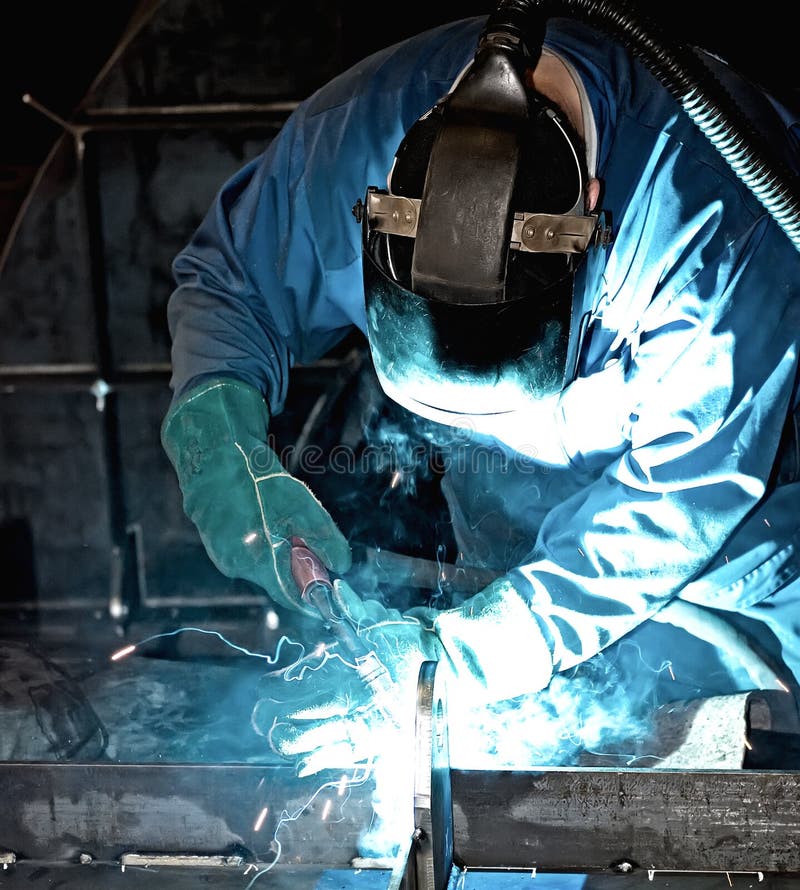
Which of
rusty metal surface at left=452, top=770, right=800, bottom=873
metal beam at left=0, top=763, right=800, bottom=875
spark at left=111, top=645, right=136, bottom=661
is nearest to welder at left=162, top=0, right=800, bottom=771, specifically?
metal beam at left=0, top=763, right=800, bottom=875

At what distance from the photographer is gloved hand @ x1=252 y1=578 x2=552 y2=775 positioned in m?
1.49

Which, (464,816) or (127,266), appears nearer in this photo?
(464,816)

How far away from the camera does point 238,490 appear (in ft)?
5.84

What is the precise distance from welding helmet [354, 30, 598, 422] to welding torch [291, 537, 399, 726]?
14.1 inches

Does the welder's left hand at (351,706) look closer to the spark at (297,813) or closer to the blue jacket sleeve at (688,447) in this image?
the spark at (297,813)

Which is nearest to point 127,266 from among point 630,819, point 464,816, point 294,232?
point 294,232

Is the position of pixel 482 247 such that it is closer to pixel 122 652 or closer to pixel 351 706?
pixel 351 706

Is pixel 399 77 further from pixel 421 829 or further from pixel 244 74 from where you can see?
pixel 421 829

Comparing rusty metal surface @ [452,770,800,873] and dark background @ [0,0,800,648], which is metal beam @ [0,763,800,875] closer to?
rusty metal surface @ [452,770,800,873]

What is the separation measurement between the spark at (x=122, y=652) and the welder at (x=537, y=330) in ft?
2.75

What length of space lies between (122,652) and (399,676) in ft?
4.27

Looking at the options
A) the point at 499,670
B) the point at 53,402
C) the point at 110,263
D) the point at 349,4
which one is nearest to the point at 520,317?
the point at 499,670

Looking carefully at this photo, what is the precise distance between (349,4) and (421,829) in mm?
1924

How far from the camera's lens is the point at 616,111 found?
1.55 m
